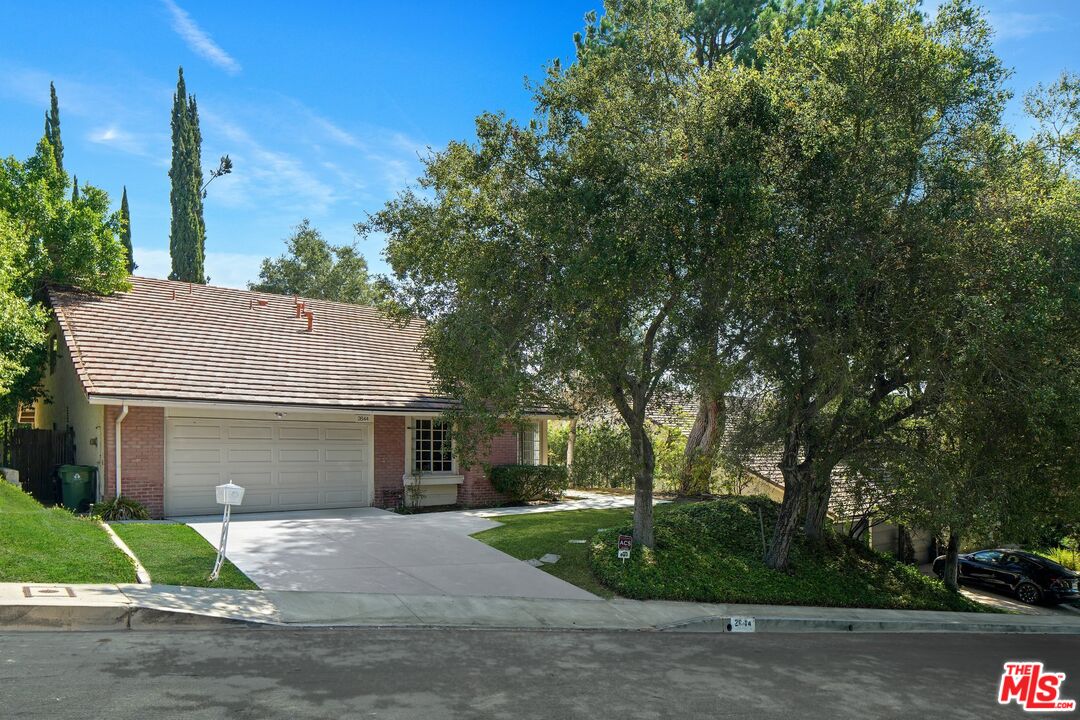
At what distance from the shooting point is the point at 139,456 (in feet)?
52.9

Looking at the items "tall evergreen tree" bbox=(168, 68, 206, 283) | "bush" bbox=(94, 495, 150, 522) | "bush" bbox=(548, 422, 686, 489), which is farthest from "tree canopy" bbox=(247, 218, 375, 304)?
"bush" bbox=(94, 495, 150, 522)

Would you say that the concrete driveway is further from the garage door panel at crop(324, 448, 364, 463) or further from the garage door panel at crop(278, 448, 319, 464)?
the garage door panel at crop(324, 448, 364, 463)

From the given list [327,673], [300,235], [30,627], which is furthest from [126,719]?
[300,235]

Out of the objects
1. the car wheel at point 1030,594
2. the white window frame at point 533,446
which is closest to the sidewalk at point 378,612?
Result: the white window frame at point 533,446

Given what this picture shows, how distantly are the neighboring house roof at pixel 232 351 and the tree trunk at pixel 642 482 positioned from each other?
575 centimetres

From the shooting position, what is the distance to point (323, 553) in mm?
13078

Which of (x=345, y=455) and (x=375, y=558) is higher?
(x=345, y=455)

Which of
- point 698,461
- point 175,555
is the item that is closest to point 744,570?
point 175,555

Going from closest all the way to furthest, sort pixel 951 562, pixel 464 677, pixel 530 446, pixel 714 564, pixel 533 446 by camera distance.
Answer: pixel 464 677, pixel 714 564, pixel 951 562, pixel 530 446, pixel 533 446

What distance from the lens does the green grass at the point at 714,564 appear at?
510 inches

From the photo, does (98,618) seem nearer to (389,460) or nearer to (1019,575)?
(389,460)

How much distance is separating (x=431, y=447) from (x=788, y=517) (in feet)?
31.1

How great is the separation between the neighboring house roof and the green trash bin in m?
2.06

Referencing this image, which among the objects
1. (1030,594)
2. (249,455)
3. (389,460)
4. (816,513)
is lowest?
(1030,594)
